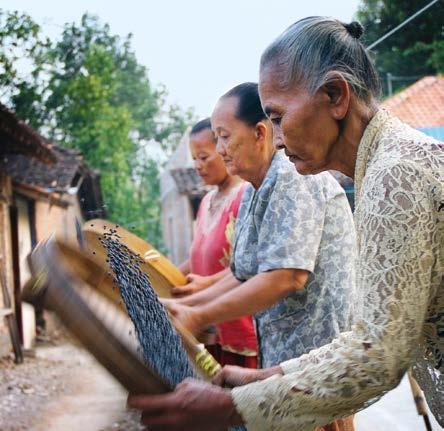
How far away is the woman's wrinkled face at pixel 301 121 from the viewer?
1.65 m

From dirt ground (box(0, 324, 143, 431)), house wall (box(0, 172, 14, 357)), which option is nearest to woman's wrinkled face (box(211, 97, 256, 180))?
dirt ground (box(0, 324, 143, 431))

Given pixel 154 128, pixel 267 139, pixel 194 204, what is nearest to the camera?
pixel 267 139

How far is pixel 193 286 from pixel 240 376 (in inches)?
54.8

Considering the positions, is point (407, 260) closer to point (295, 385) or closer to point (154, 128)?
point (295, 385)

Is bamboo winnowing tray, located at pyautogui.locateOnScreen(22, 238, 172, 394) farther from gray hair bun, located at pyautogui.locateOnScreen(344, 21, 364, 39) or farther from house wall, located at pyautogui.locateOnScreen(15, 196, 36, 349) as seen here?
house wall, located at pyautogui.locateOnScreen(15, 196, 36, 349)

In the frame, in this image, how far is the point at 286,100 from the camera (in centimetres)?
167

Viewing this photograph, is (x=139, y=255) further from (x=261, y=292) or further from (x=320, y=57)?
(x=320, y=57)

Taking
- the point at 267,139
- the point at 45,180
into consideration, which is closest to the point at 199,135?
the point at 267,139

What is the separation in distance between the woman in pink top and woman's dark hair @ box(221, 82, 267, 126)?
2.18 ft

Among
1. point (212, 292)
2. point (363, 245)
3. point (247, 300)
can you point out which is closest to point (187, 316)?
point (247, 300)

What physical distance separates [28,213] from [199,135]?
13245mm

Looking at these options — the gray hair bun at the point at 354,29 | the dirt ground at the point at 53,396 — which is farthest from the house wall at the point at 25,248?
the gray hair bun at the point at 354,29

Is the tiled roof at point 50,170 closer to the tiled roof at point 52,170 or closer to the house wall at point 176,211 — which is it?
the tiled roof at point 52,170

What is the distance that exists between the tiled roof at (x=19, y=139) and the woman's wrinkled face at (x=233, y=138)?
639cm
